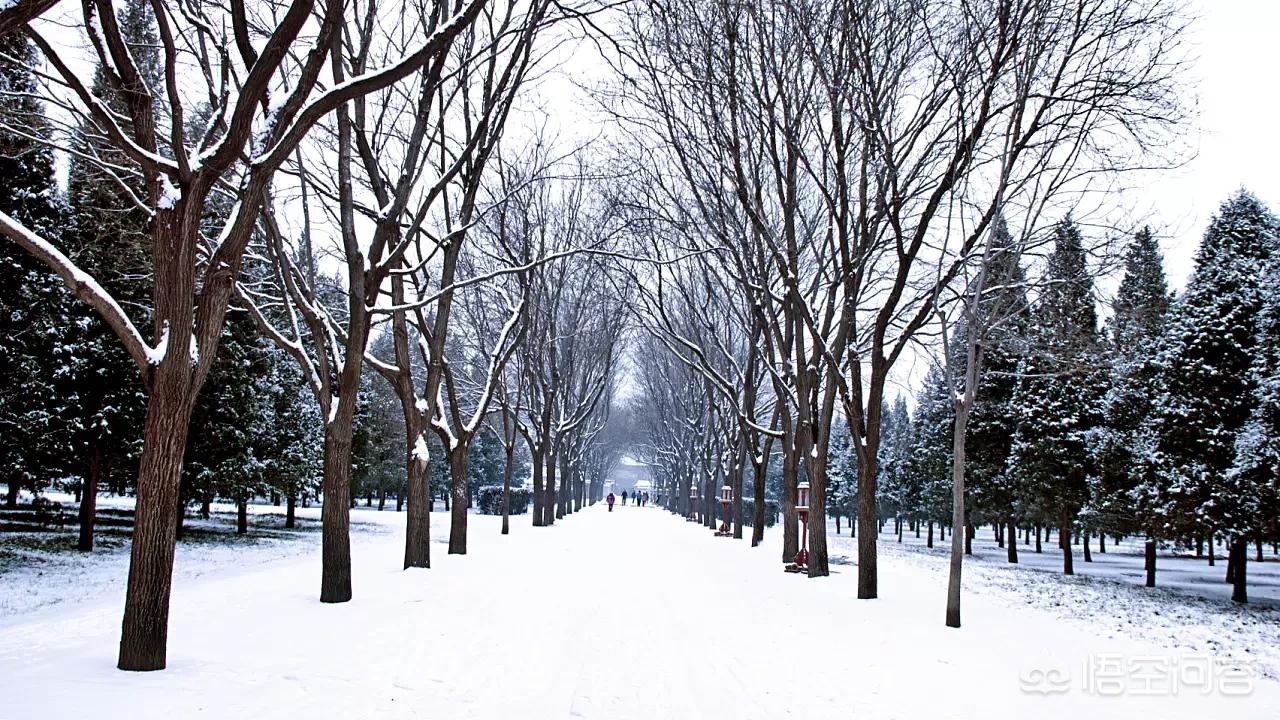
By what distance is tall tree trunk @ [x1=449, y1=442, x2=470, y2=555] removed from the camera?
1683 cm

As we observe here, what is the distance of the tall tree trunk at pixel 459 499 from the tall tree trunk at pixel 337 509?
6614 millimetres

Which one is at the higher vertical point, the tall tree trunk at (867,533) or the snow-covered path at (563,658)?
the tall tree trunk at (867,533)

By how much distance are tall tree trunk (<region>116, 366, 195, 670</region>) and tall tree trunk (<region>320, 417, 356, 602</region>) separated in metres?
3.89

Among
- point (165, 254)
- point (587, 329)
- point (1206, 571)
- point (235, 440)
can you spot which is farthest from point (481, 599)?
point (1206, 571)

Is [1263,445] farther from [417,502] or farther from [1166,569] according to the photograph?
[417,502]

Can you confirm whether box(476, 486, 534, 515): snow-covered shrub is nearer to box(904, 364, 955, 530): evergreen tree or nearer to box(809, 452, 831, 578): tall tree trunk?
box(904, 364, 955, 530): evergreen tree

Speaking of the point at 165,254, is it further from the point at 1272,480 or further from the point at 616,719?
the point at 1272,480

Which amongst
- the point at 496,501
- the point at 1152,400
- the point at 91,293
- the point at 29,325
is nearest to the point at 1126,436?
the point at 1152,400

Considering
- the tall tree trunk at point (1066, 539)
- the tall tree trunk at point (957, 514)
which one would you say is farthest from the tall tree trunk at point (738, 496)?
the tall tree trunk at point (957, 514)

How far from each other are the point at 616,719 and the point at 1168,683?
4.66 metres

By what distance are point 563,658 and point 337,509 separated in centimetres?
417

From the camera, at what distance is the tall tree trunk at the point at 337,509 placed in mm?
9820

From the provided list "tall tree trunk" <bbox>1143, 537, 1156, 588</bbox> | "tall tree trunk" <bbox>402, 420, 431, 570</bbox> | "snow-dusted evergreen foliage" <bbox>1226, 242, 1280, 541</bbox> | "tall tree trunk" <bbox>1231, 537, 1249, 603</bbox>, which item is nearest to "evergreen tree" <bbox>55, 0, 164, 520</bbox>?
"tall tree trunk" <bbox>402, 420, 431, 570</bbox>

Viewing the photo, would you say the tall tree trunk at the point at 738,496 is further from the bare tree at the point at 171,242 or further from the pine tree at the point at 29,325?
the bare tree at the point at 171,242
